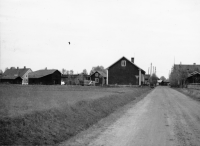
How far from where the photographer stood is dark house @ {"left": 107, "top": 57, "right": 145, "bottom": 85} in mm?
58344

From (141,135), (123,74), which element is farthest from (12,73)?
(141,135)

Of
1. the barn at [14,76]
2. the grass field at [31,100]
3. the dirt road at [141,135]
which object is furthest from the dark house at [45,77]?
the dirt road at [141,135]

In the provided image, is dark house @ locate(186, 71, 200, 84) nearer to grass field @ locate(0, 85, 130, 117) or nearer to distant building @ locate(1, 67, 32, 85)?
distant building @ locate(1, 67, 32, 85)

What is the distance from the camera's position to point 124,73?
59.1 metres

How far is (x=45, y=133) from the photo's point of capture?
7691mm

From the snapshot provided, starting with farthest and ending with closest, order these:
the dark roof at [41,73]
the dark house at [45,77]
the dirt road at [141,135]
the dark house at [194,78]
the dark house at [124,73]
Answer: the dark house at [194,78]
the dark roof at [41,73]
the dark house at [45,77]
the dark house at [124,73]
the dirt road at [141,135]

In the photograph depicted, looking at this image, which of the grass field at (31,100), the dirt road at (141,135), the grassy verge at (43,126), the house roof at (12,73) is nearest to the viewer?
the grassy verge at (43,126)

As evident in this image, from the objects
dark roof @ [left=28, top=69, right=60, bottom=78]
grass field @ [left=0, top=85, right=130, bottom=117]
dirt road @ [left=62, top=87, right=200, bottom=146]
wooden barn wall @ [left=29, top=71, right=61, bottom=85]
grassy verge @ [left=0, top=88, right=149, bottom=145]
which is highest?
dark roof @ [left=28, top=69, right=60, bottom=78]

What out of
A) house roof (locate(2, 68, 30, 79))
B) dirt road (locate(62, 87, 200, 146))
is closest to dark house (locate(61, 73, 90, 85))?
house roof (locate(2, 68, 30, 79))

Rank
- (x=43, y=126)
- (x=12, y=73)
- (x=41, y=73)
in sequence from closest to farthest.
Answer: (x=43, y=126) → (x=41, y=73) → (x=12, y=73)

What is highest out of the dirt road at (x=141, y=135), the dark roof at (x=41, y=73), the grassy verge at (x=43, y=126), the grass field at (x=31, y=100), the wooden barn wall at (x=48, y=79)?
the dark roof at (x=41, y=73)

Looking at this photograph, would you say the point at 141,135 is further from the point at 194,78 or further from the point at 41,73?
the point at 194,78

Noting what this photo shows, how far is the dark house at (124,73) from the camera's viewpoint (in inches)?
2297

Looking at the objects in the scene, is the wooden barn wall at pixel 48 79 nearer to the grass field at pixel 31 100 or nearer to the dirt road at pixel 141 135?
the grass field at pixel 31 100
